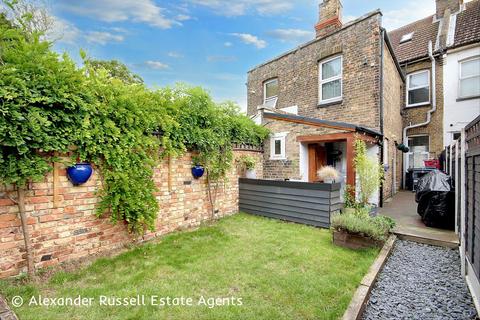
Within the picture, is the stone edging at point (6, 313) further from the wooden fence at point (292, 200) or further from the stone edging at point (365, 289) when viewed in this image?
the wooden fence at point (292, 200)

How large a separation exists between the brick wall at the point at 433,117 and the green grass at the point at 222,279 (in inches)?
367

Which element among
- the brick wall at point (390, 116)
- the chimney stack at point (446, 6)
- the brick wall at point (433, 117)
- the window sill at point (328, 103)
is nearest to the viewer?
the brick wall at point (390, 116)

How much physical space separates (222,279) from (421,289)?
2.57 meters

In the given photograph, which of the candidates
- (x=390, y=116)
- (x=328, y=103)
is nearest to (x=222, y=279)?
(x=328, y=103)

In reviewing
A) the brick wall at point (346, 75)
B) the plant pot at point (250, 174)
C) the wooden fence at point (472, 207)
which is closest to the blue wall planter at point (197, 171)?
the plant pot at point (250, 174)

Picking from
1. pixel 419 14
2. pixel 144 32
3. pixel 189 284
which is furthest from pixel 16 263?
pixel 419 14

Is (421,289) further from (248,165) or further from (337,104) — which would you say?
(337,104)

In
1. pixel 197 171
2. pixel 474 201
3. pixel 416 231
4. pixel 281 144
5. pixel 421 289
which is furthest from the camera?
pixel 281 144

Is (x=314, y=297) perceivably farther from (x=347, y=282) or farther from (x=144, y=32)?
(x=144, y=32)

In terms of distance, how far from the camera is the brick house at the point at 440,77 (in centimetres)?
951

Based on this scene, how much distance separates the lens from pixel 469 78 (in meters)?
9.48

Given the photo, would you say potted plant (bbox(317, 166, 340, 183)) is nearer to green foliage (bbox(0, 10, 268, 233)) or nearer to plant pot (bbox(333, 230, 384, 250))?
plant pot (bbox(333, 230, 384, 250))

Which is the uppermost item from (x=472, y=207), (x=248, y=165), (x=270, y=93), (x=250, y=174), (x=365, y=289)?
(x=270, y=93)

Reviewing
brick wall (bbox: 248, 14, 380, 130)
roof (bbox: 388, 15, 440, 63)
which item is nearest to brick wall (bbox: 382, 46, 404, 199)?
brick wall (bbox: 248, 14, 380, 130)
